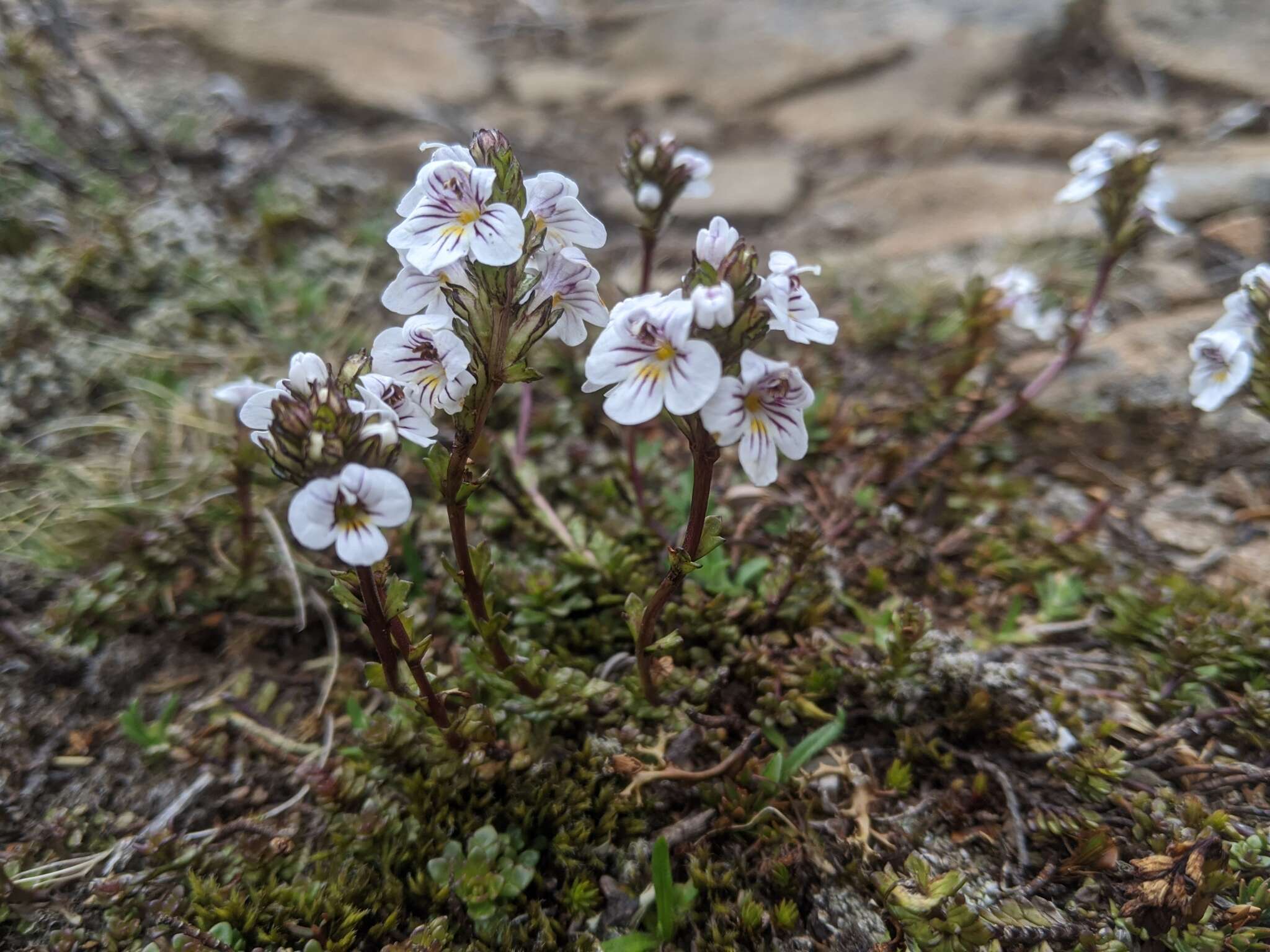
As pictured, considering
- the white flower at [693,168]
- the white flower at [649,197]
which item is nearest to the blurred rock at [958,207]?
the white flower at [693,168]

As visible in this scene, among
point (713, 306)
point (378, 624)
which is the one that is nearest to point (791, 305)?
point (713, 306)

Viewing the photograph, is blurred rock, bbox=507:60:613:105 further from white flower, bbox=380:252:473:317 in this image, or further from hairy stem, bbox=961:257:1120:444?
white flower, bbox=380:252:473:317

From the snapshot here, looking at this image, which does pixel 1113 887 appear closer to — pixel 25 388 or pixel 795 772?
pixel 795 772

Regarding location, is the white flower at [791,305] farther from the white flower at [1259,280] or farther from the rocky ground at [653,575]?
the white flower at [1259,280]

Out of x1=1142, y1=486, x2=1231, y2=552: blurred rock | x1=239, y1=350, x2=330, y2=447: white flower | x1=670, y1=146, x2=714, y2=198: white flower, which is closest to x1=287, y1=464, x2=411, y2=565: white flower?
x1=239, y1=350, x2=330, y2=447: white flower

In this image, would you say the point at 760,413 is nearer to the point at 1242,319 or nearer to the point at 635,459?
the point at 635,459

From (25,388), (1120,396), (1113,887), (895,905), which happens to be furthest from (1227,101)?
(25,388)
